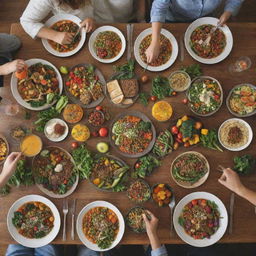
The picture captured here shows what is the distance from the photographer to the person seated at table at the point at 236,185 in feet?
6.55

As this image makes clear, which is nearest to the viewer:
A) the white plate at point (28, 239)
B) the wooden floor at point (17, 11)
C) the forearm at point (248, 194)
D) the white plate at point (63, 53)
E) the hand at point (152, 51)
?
the forearm at point (248, 194)

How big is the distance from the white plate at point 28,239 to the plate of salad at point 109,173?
365 mm

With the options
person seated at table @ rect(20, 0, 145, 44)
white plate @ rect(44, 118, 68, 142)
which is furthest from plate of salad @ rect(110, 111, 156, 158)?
person seated at table @ rect(20, 0, 145, 44)

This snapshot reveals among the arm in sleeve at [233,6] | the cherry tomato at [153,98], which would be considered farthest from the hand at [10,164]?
the arm in sleeve at [233,6]

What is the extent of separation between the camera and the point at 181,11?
8.35ft

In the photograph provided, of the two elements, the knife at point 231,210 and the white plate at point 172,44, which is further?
Answer: the white plate at point 172,44

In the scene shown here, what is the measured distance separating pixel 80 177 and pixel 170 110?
86 cm

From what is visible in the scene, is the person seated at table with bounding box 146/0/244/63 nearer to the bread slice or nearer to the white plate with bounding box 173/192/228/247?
the bread slice

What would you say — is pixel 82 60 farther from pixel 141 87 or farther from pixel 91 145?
pixel 91 145

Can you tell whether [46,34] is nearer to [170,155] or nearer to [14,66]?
[14,66]

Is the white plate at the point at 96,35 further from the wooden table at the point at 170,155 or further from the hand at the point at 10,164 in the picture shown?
the hand at the point at 10,164

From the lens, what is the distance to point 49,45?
233cm

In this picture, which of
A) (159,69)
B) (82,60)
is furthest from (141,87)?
(82,60)

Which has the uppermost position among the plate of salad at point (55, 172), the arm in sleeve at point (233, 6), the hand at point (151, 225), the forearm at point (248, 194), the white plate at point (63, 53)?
the arm in sleeve at point (233, 6)
